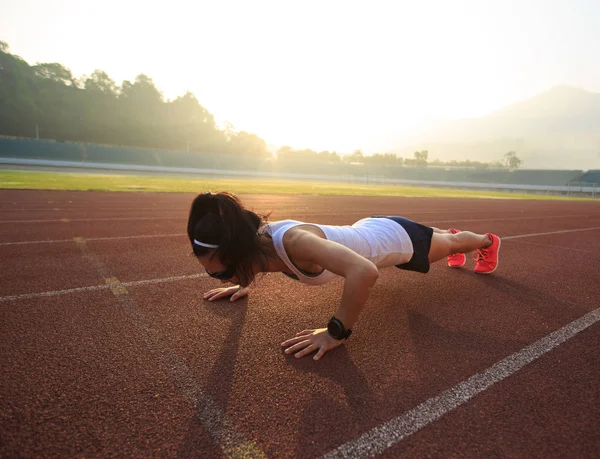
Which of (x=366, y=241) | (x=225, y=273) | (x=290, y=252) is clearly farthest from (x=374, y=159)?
(x=225, y=273)

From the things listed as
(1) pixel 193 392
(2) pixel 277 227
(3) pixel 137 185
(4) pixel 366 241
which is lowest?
(1) pixel 193 392

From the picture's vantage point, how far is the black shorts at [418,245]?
310 cm

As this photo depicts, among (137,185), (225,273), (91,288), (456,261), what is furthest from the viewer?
(137,185)

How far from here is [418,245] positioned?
3111 millimetres

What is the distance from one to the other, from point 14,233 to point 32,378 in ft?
17.4

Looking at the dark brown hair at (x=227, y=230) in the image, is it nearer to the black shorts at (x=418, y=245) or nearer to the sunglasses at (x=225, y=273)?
the sunglasses at (x=225, y=273)

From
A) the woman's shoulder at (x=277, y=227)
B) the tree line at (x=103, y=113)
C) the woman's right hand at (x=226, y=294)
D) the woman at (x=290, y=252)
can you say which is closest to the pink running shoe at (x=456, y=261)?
the woman at (x=290, y=252)

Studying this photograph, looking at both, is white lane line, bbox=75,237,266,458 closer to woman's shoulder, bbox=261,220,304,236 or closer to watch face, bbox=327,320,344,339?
watch face, bbox=327,320,344,339

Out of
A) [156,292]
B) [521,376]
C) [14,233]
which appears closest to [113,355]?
[156,292]

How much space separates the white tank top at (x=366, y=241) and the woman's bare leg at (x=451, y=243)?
0.43 metres

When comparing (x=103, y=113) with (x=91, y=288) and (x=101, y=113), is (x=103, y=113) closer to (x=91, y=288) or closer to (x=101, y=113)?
A: (x=101, y=113)

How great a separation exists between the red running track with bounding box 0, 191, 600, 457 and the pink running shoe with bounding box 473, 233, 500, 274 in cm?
18

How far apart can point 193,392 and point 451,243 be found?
2836mm

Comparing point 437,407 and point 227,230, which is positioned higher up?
point 227,230
